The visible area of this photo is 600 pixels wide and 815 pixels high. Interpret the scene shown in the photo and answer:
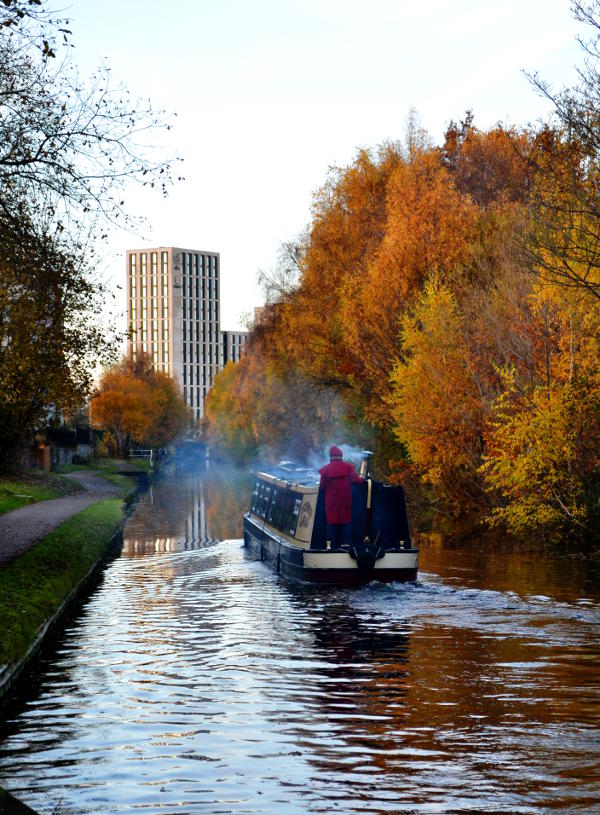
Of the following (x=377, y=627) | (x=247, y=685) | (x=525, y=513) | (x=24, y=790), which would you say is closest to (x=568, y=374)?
(x=525, y=513)

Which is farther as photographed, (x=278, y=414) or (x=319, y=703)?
(x=278, y=414)

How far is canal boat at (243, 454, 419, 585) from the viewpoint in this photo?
20.7 meters

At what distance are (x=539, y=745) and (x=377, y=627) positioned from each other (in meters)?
6.90

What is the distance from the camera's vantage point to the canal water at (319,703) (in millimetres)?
8594

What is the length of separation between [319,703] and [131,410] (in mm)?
86948

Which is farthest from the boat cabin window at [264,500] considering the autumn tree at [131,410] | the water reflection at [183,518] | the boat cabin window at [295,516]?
the autumn tree at [131,410]

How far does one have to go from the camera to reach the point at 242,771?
916cm

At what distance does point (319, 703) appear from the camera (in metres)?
11.8

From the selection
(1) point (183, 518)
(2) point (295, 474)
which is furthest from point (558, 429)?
(1) point (183, 518)

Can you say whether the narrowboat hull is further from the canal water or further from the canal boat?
the canal water

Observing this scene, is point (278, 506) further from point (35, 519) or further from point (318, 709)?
point (318, 709)

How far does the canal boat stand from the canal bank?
406 centimetres

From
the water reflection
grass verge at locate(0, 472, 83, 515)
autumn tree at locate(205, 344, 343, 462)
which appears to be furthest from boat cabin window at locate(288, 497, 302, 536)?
autumn tree at locate(205, 344, 343, 462)

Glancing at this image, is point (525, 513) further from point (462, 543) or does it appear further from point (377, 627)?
point (377, 627)
